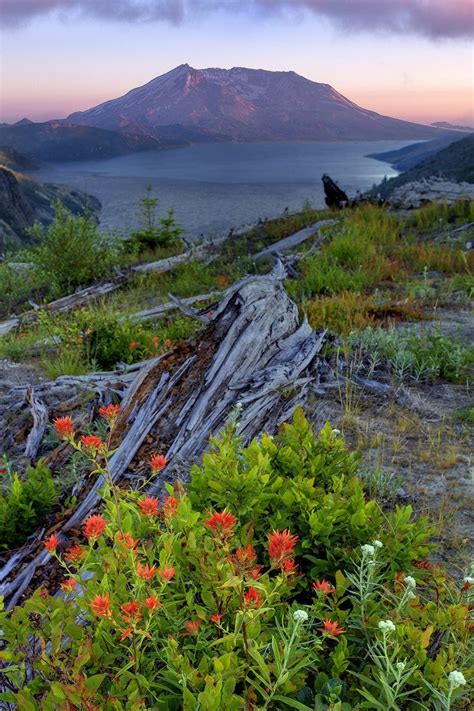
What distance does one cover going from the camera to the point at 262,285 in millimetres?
5465

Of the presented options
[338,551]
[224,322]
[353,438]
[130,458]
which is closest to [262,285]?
[224,322]

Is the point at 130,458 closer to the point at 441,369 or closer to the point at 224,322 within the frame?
the point at 224,322

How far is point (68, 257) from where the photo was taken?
42.5ft

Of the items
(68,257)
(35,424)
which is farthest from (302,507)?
(68,257)

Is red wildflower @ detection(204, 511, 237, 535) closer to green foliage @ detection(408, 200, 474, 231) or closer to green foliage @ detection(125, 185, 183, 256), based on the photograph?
green foliage @ detection(408, 200, 474, 231)

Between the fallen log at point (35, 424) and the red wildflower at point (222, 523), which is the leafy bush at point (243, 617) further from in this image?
the fallen log at point (35, 424)

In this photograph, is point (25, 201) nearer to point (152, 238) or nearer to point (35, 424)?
point (152, 238)

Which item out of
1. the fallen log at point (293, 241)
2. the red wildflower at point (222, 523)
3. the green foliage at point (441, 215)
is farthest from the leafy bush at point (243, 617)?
the green foliage at point (441, 215)

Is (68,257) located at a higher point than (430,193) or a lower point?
lower

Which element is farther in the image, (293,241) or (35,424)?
(293,241)

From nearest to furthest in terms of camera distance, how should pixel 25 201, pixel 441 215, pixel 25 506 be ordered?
pixel 25 506
pixel 441 215
pixel 25 201

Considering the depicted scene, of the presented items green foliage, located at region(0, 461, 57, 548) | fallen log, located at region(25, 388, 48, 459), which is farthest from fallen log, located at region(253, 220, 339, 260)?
green foliage, located at region(0, 461, 57, 548)

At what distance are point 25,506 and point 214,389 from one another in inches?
69.2

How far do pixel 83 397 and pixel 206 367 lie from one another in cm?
136
